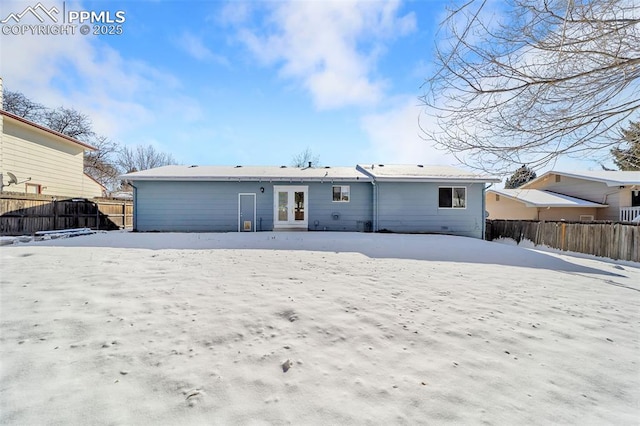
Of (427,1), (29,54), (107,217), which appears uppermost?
(29,54)

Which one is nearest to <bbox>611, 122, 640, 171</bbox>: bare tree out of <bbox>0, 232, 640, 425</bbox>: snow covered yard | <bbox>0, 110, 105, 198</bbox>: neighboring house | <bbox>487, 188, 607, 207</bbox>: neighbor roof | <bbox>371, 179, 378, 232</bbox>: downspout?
<bbox>0, 232, 640, 425</bbox>: snow covered yard

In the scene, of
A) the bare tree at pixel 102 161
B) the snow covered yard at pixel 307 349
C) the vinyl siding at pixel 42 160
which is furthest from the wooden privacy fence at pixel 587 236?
the bare tree at pixel 102 161

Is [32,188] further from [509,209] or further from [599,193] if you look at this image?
[599,193]

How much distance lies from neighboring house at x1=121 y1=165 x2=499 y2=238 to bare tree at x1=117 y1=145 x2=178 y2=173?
26.1 metres

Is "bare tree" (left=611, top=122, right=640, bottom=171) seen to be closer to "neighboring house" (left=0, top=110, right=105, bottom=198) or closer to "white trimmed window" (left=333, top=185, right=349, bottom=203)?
"white trimmed window" (left=333, top=185, right=349, bottom=203)

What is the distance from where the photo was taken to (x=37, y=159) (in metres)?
12.4

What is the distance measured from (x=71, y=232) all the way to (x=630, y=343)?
48.1ft

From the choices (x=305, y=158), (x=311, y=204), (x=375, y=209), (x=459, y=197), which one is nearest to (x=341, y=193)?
(x=311, y=204)

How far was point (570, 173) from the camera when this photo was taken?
60.3 ft

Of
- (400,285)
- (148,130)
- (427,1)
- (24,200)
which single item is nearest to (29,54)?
(24,200)

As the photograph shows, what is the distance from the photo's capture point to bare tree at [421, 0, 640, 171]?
136 inches

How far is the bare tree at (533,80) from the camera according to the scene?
3.45 meters

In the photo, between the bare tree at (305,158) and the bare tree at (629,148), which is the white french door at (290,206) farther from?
the bare tree at (305,158)

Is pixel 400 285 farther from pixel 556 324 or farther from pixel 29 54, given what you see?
pixel 29 54
